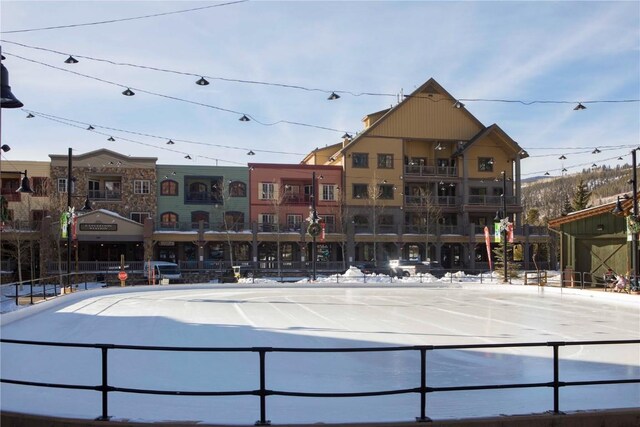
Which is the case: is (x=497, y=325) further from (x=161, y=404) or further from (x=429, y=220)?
(x=429, y=220)

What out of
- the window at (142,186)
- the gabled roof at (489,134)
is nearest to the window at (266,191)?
the window at (142,186)

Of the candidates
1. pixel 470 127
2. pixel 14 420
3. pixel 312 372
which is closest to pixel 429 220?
pixel 470 127

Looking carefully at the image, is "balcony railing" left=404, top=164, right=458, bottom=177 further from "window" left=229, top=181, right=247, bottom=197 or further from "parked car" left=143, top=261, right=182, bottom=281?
"parked car" left=143, top=261, right=182, bottom=281

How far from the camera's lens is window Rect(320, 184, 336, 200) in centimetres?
5797

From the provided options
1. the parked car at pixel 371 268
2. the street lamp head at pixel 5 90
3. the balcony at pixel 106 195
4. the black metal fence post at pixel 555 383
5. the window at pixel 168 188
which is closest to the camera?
the black metal fence post at pixel 555 383

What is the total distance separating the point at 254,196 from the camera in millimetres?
57250

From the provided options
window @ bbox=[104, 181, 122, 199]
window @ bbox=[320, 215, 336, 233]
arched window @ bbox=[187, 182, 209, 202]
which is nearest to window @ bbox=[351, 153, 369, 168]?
window @ bbox=[320, 215, 336, 233]

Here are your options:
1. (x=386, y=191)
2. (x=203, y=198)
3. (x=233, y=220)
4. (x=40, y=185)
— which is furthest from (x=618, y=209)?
(x=40, y=185)

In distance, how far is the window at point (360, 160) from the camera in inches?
2285

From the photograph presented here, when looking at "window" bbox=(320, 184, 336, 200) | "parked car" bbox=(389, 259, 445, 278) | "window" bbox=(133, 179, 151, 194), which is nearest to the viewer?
"parked car" bbox=(389, 259, 445, 278)

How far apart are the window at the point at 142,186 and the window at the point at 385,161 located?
71.2ft

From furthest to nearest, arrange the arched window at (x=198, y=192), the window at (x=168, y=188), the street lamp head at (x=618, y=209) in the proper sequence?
the arched window at (x=198, y=192)
the window at (x=168, y=188)
the street lamp head at (x=618, y=209)

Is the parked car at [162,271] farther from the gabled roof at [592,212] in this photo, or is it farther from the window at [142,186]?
the gabled roof at [592,212]

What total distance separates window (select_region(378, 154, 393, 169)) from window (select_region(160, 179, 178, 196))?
19347mm
